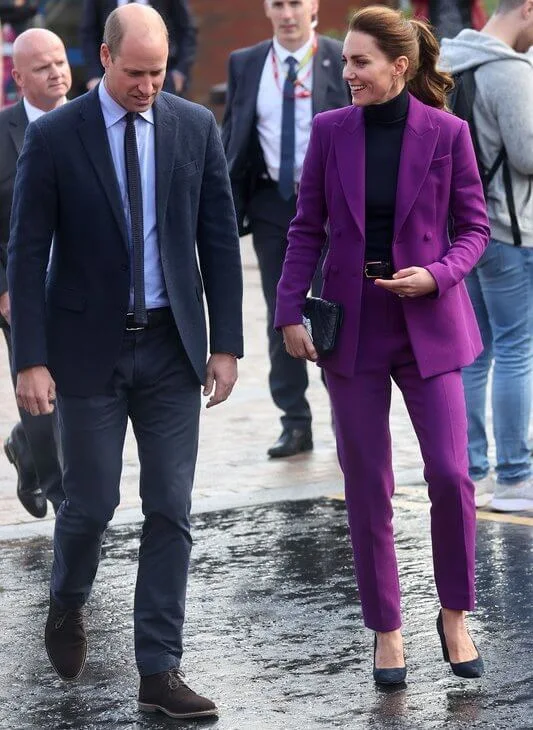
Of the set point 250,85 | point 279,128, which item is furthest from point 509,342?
point 250,85

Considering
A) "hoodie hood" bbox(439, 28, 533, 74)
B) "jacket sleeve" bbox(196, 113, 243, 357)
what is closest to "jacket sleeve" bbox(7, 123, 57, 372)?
"jacket sleeve" bbox(196, 113, 243, 357)

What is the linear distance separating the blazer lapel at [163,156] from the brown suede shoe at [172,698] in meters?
1.27

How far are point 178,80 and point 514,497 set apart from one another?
16.9ft

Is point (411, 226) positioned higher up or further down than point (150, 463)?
higher up

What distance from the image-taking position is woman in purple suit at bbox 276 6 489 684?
17.0 ft

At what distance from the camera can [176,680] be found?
5000 millimetres

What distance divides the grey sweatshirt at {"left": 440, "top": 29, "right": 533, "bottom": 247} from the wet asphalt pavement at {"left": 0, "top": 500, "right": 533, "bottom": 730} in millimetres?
1346

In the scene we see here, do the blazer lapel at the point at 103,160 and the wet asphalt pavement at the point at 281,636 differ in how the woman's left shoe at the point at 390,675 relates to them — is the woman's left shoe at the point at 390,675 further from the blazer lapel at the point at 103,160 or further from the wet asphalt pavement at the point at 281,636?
the blazer lapel at the point at 103,160

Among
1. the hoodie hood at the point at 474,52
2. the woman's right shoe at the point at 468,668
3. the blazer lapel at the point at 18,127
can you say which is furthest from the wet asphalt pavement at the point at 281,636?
the hoodie hood at the point at 474,52

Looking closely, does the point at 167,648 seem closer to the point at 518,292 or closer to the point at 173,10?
the point at 518,292

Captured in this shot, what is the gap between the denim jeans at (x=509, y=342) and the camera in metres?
7.54

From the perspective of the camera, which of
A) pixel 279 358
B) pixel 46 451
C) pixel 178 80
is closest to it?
pixel 46 451

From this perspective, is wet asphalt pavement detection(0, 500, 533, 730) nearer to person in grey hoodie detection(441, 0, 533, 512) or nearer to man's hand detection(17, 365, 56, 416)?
person in grey hoodie detection(441, 0, 533, 512)

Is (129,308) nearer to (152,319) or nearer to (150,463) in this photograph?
(152,319)
